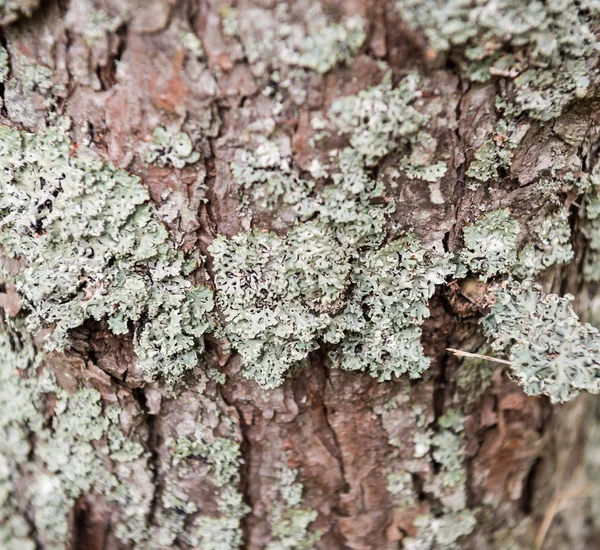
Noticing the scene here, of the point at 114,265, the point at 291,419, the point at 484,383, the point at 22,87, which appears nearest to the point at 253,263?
the point at 114,265

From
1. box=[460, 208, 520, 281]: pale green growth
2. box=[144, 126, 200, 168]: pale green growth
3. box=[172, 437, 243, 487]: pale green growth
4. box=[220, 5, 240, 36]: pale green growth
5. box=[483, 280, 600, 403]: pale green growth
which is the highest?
box=[220, 5, 240, 36]: pale green growth

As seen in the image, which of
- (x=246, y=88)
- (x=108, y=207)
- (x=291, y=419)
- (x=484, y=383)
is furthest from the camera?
(x=484, y=383)

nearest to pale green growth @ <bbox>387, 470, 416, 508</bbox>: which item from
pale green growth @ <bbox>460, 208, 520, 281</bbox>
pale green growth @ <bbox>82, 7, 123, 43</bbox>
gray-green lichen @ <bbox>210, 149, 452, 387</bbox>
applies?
gray-green lichen @ <bbox>210, 149, 452, 387</bbox>

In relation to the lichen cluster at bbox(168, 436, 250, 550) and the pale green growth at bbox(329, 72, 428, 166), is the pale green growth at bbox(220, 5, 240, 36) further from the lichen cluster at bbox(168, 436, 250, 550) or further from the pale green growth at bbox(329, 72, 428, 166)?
the lichen cluster at bbox(168, 436, 250, 550)

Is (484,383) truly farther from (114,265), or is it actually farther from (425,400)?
(114,265)

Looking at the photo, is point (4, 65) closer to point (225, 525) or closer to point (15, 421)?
point (15, 421)

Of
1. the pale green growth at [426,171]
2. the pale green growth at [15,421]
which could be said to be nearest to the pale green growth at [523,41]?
the pale green growth at [426,171]
